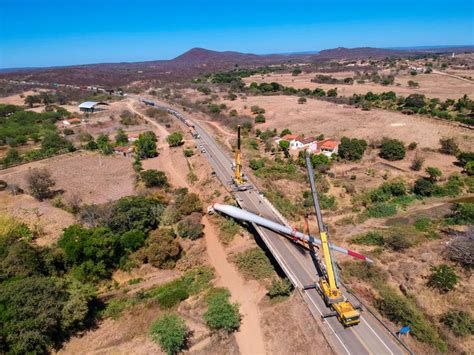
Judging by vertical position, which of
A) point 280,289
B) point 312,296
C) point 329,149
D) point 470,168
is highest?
Answer: point 329,149

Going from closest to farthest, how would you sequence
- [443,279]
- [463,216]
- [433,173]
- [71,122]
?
[443,279] → [463,216] → [433,173] → [71,122]

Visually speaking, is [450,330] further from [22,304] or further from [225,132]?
[225,132]

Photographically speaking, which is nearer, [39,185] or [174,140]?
[39,185]

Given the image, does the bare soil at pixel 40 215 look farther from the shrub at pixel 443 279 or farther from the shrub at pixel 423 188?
the shrub at pixel 423 188

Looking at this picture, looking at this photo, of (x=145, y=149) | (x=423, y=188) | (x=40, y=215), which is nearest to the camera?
(x=40, y=215)

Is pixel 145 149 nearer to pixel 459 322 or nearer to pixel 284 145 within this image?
pixel 284 145

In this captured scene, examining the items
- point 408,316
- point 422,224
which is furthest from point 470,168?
point 408,316
